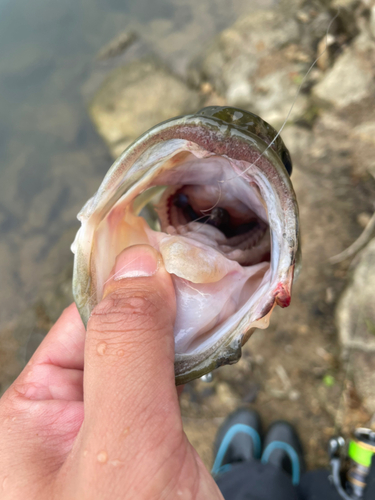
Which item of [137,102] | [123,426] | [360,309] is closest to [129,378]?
[123,426]

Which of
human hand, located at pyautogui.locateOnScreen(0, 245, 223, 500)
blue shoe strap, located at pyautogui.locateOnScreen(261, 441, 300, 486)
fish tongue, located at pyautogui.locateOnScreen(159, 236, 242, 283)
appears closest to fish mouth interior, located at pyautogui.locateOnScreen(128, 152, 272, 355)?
fish tongue, located at pyautogui.locateOnScreen(159, 236, 242, 283)

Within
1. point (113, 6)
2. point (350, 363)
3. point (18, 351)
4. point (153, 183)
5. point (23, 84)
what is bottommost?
point (350, 363)

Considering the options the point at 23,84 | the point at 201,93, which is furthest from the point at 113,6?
the point at 201,93

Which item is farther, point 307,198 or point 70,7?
point 70,7

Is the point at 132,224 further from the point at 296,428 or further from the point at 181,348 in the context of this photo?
the point at 296,428

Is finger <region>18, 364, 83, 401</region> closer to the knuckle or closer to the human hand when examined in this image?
the human hand

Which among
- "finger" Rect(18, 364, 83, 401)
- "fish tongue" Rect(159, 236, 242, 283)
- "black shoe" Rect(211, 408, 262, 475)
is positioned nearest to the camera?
"fish tongue" Rect(159, 236, 242, 283)
